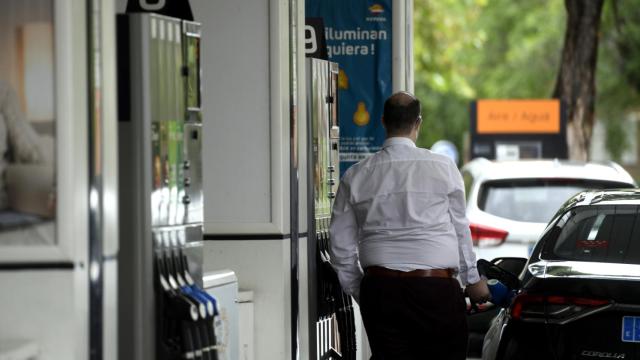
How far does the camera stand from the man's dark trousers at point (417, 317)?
6.30 meters

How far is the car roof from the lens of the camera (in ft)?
41.0

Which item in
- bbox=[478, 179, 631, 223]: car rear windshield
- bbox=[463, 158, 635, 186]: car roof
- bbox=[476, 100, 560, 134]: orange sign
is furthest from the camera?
bbox=[476, 100, 560, 134]: orange sign

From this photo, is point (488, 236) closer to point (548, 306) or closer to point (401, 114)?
point (548, 306)

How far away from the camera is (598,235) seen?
23.7ft

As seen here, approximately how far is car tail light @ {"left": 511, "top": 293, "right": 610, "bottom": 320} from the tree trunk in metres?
14.8

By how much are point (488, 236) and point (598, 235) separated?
500 centimetres

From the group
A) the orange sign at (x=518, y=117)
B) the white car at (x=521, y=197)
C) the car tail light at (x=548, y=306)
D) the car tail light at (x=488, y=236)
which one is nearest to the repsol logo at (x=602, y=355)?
the car tail light at (x=548, y=306)

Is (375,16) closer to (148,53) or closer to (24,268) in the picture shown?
(148,53)

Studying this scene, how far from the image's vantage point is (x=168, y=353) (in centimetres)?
534

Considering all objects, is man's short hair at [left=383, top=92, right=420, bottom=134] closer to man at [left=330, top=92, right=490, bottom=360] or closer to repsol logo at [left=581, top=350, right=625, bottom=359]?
man at [left=330, top=92, right=490, bottom=360]

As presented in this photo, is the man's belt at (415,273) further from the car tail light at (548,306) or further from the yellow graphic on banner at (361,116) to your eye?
the yellow graphic on banner at (361,116)

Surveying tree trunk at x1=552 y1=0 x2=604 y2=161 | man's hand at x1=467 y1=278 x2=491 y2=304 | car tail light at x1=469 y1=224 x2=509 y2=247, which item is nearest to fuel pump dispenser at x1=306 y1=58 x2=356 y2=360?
man's hand at x1=467 y1=278 x2=491 y2=304

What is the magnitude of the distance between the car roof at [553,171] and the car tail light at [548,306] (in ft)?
18.6

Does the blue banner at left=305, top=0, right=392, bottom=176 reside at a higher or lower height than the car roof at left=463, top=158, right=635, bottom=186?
higher
